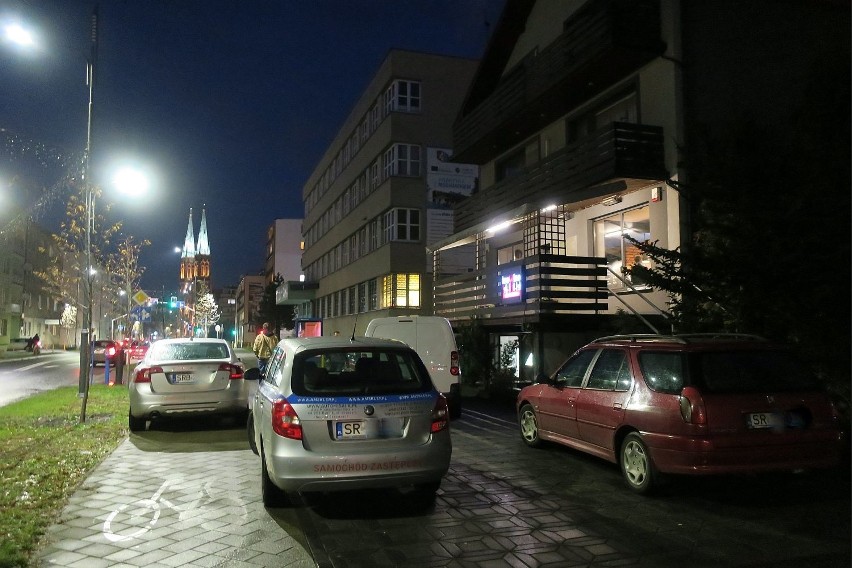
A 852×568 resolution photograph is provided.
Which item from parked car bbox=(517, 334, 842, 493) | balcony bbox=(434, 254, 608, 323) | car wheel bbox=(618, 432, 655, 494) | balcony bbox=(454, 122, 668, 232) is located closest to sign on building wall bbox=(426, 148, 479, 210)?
balcony bbox=(454, 122, 668, 232)

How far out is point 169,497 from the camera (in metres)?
6.82

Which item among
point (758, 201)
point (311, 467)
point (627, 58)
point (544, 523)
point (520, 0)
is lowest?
point (544, 523)

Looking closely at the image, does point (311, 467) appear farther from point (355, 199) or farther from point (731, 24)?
point (355, 199)

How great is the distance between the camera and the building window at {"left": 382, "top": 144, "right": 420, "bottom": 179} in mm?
32906

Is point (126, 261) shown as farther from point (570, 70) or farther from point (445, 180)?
point (570, 70)

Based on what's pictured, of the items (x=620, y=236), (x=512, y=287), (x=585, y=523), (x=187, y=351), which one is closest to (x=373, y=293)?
(x=512, y=287)

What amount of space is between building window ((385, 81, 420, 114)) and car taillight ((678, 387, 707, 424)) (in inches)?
1132

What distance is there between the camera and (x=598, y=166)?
48.5 feet

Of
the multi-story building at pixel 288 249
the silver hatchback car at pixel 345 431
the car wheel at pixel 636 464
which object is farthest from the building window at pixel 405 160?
the multi-story building at pixel 288 249

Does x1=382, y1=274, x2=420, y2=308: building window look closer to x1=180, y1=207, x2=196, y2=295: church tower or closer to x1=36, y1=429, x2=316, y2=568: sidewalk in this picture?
x1=36, y1=429, x2=316, y2=568: sidewalk

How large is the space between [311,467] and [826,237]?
6.60 metres

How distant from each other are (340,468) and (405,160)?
28.1 meters

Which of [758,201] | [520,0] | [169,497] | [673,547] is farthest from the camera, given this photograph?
[520,0]

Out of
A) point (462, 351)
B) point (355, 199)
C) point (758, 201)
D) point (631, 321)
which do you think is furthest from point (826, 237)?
point (355, 199)
